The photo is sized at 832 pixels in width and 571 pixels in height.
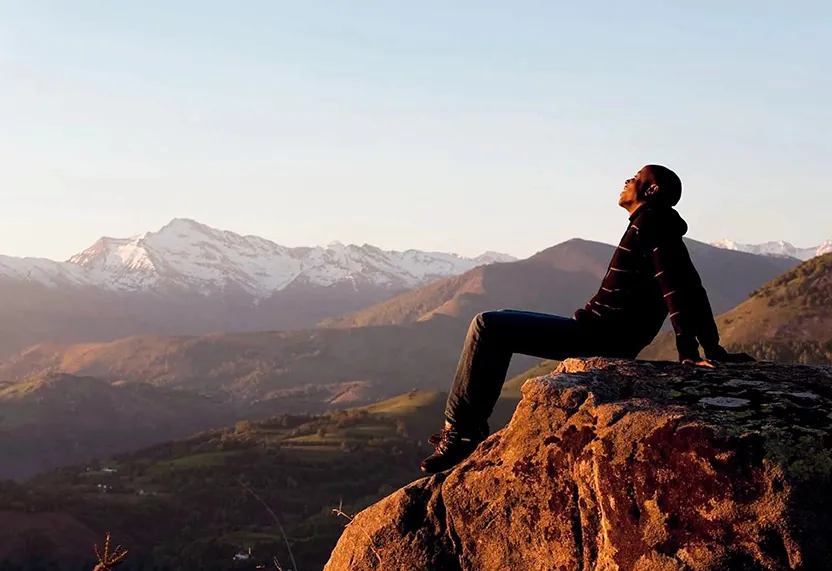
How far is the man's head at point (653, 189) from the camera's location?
790 cm

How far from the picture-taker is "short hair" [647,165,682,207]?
790 centimetres

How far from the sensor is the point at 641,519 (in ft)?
18.8

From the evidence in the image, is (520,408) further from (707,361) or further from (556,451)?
(707,361)

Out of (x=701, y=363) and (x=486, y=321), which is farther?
(x=486, y=321)

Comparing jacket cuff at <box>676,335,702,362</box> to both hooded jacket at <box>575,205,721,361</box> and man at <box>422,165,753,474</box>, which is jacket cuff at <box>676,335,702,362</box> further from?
man at <box>422,165,753,474</box>

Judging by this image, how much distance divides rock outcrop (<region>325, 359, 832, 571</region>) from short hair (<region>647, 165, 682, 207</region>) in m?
1.65

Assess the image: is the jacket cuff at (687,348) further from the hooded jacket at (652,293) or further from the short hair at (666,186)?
the short hair at (666,186)

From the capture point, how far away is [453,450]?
25.9ft

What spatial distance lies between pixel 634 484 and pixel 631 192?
3.32 meters

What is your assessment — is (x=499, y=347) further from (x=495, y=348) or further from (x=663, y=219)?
(x=663, y=219)

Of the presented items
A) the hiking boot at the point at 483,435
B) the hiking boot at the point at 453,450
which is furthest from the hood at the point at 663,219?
the hiking boot at the point at 453,450

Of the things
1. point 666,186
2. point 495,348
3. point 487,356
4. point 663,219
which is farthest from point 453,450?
point 666,186

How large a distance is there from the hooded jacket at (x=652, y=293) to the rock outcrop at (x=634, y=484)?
436 millimetres

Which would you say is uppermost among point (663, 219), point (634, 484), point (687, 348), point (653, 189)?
point (653, 189)
